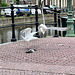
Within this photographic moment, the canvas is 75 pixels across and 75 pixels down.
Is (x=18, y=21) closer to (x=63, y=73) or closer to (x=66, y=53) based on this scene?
(x=66, y=53)

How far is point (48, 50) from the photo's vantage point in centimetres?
579

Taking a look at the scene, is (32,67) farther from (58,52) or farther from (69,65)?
(58,52)

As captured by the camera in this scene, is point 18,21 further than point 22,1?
No

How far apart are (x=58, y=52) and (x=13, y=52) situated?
95cm

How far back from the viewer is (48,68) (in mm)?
4152

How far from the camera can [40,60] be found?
4.79 metres

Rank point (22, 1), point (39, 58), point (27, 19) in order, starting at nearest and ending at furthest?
point (39, 58) → point (27, 19) → point (22, 1)

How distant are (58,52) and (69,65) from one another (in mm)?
1215

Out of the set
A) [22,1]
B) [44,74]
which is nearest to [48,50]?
[44,74]

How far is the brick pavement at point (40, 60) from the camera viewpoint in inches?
158

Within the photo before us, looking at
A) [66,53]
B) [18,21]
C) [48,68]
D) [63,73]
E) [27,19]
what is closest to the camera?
[63,73]

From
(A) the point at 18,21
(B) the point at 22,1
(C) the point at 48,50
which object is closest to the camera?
(C) the point at 48,50

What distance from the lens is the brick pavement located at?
4.02 metres

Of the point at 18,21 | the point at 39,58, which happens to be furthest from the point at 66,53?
the point at 18,21
